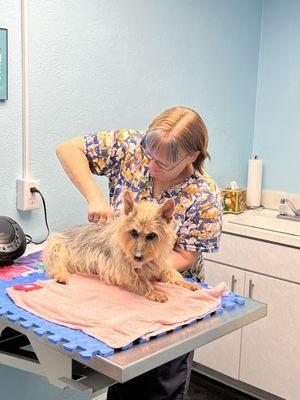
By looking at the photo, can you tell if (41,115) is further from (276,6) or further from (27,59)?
(276,6)

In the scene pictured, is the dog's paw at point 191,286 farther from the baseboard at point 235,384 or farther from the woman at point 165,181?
the baseboard at point 235,384

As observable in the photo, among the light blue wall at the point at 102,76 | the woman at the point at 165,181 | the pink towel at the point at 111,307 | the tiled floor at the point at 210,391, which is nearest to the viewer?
the pink towel at the point at 111,307

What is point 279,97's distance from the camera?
3.23 meters

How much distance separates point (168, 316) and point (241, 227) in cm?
148

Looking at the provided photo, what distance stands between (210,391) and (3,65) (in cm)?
192

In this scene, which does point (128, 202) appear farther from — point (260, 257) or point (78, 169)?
point (260, 257)

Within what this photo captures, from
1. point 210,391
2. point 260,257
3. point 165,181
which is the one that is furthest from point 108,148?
point 210,391

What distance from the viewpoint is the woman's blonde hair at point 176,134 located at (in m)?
1.48

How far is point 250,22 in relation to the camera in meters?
3.19

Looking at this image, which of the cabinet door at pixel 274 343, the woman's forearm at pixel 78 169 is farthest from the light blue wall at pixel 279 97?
the woman's forearm at pixel 78 169

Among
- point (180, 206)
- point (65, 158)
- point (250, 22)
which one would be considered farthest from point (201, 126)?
point (250, 22)

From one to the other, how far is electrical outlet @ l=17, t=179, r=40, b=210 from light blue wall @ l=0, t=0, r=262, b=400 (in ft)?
0.10

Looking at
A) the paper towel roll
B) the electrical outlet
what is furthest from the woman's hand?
the paper towel roll

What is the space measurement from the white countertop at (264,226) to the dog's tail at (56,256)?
1307mm
